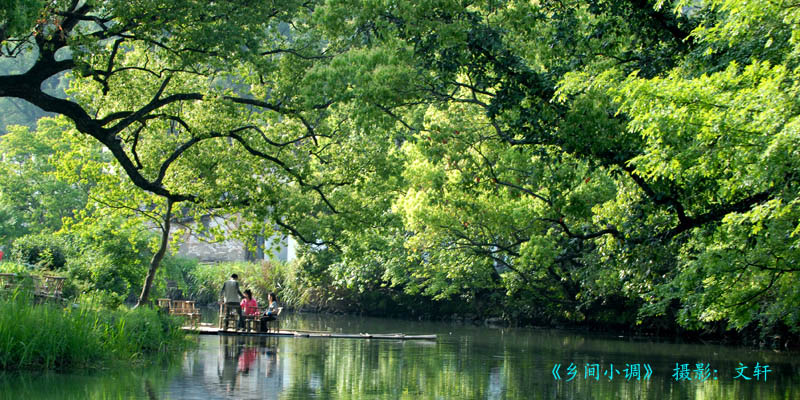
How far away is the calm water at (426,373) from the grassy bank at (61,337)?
669 millimetres

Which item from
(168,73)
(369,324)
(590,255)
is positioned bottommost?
(369,324)

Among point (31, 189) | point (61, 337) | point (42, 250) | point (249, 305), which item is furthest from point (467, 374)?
point (31, 189)

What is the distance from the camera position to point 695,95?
11656mm

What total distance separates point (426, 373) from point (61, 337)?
23.6 ft

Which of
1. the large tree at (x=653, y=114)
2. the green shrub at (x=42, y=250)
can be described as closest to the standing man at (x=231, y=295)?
the large tree at (x=653, y=114)

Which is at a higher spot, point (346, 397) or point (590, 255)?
point (590, 255)

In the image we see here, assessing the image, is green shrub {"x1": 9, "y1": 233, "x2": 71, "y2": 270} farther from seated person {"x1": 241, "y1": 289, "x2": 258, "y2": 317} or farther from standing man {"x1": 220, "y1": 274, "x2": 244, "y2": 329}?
standing man {"x1": 220, "y1": 274, "x2": 244, "y2": 329}

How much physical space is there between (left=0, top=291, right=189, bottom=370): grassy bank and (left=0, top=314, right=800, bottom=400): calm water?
26.3 inches

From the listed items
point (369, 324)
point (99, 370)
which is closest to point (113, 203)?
point (99, 370)

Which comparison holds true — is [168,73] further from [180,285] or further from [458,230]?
[180,285]

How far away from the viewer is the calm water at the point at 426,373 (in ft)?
45.0

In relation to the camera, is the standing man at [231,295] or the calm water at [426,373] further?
the standing man at [231,295]

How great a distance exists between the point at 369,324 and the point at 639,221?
22.1 m

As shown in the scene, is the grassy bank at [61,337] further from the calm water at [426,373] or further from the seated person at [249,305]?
the seated person at [249,305]
